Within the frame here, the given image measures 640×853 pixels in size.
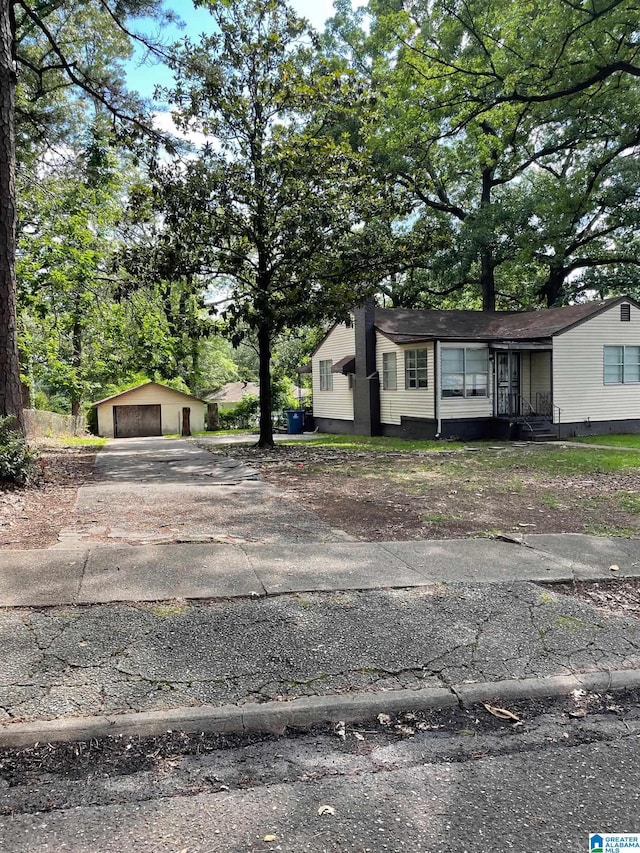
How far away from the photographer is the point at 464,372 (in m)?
20.7

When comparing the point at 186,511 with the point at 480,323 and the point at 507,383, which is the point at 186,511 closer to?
the point at 507,383

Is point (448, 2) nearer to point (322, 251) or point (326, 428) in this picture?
point (322, 251)

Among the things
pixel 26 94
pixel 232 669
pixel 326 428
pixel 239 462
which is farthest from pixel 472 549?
pixel 326 428

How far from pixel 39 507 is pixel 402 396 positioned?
611 inches

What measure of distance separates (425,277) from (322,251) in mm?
15253

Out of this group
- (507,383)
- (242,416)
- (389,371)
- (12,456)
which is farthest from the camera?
(242,416)

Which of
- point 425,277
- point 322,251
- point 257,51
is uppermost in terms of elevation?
point 257,51

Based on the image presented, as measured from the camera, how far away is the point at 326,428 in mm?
27625

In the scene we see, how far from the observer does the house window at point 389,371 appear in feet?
73.2

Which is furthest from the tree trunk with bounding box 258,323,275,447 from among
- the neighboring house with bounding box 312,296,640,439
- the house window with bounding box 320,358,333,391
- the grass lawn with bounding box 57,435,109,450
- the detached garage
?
the detached garage

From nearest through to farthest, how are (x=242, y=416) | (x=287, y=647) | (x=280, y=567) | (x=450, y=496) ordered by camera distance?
(x=287, y=647)
(x=280, y=567)
(x=450, y=496)
(x=242, y=416)

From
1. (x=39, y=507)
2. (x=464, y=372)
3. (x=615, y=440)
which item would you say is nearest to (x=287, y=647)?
(x=39, y=507)

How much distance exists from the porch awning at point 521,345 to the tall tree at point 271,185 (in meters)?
6.52

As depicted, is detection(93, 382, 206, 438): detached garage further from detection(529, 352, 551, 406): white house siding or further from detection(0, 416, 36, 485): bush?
detection(0, 416, 36, 485): bush
